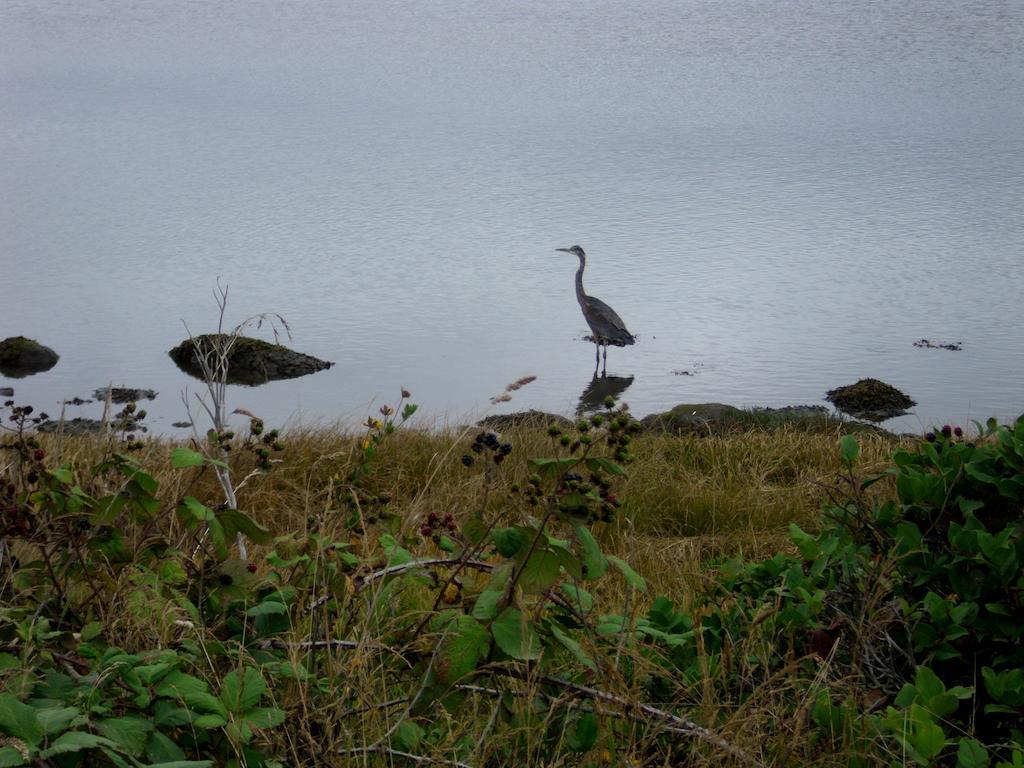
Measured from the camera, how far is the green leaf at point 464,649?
2.57 m

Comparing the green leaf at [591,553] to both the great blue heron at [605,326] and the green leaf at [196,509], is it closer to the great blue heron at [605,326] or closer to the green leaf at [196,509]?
the green leaf at [196,509]

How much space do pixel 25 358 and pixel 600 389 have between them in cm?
726

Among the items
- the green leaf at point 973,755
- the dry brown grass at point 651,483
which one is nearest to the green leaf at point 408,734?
the green leaf at point 973,755

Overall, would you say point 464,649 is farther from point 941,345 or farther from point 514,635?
point 941,345

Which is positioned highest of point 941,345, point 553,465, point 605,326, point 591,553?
point 605,326

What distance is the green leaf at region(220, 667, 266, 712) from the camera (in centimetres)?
243

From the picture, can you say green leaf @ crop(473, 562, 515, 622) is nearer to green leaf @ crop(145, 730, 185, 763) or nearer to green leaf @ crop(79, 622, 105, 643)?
green leaf @ crop(145, 730, 185, 763)

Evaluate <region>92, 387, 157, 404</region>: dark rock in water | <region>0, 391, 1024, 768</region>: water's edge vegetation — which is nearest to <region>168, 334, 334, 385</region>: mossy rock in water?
<region>92, 387, 157, 404</region>: dark rock in water

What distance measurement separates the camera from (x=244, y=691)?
245 centimetres

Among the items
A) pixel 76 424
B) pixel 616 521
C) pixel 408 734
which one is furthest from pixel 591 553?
pixel 76 424

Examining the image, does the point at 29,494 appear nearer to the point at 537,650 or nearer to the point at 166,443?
the point at 537,650

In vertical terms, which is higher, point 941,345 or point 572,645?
point 941,345

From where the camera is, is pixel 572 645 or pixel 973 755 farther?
pixel 572 645

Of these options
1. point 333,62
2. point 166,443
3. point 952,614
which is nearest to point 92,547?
point 952,614
